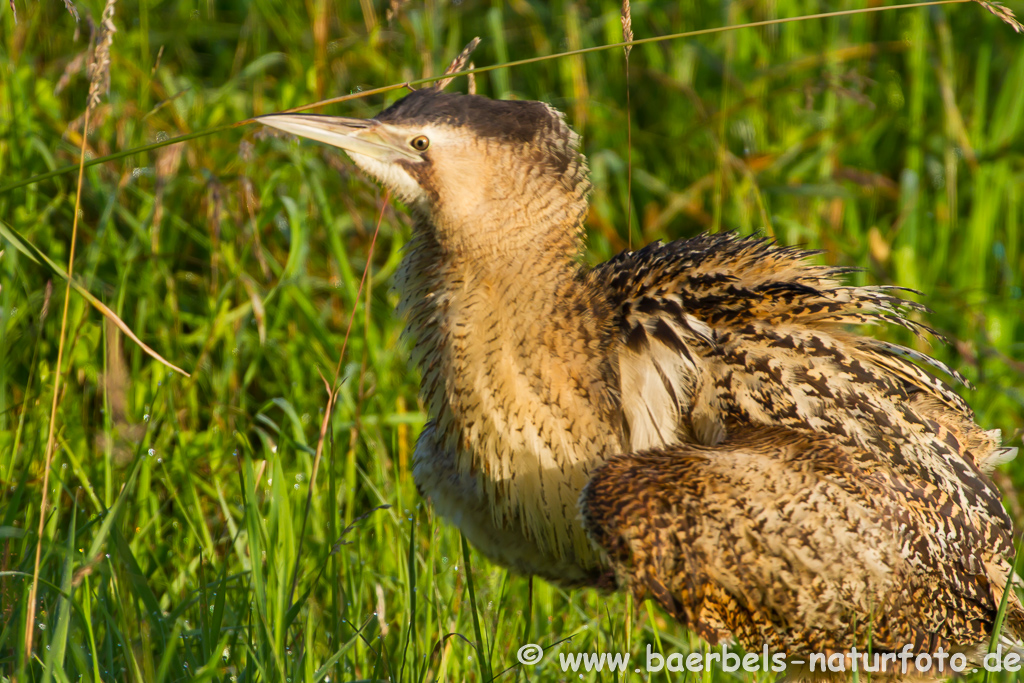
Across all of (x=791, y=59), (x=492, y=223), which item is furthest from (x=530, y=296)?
(x=791, y=59)

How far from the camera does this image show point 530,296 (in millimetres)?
2734

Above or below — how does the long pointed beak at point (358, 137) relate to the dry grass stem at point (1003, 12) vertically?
below

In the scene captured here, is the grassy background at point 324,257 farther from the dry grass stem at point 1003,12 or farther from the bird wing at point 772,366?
the dry grass stem at point 1003,12

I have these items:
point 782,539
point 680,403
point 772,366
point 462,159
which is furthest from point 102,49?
point 782,539

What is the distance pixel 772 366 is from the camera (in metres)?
2.65

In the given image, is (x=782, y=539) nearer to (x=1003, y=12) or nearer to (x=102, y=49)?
(x=1003, y=12)

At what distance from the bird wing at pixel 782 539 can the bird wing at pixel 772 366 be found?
0.24 ft

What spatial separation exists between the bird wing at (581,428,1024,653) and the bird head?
0.69 meters

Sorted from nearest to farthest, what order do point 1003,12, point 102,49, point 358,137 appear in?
1. point 1003,12
2. point 102,49
3. point 358,137

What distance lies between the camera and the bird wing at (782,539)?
2395mm

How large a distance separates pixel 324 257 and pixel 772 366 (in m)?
2.49

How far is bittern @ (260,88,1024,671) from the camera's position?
98.2 inches

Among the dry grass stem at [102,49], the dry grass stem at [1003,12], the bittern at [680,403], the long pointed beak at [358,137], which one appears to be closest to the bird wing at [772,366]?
the bittern at [680,403]

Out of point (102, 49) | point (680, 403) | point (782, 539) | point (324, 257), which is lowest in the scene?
point (782, 539)
